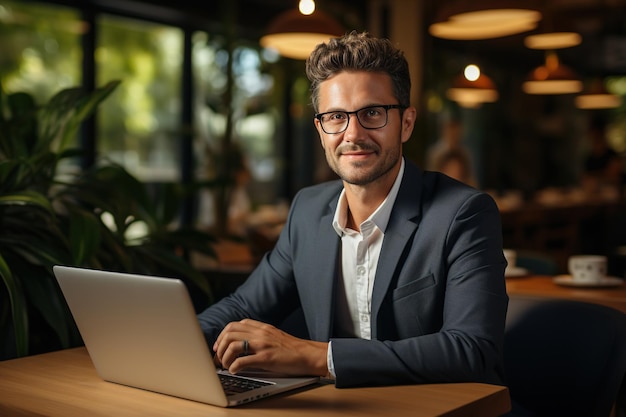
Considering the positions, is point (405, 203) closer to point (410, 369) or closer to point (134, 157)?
point (410, 369)

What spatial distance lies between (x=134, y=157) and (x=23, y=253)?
231 inches

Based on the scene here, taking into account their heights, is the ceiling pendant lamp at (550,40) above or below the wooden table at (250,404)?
above

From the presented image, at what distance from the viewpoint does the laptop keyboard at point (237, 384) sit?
5.59 ft

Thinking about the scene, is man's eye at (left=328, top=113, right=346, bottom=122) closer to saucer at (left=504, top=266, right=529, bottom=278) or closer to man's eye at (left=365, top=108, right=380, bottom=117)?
man's eye at (left=365, top=108, right=380, bottom=117)

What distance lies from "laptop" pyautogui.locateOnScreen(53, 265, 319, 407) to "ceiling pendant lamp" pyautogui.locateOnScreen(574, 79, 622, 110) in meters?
12.1

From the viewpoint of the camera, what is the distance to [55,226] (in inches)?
103

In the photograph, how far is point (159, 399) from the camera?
167 cm

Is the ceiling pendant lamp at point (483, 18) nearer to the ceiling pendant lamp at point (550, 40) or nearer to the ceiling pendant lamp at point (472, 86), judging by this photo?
the ceiling pendant lamp at point (472, 86)

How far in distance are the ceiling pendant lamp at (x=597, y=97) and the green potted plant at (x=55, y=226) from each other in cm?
1098

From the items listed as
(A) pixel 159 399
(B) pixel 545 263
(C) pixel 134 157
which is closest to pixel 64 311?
(A) pixel 159 399

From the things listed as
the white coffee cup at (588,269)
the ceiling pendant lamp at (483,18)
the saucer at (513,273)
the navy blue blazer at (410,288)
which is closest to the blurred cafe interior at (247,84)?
the ceiling pendant lamp at (483,18)

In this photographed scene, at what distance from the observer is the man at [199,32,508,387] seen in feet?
5.98

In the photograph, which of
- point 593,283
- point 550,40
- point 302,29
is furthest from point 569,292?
point 550,40

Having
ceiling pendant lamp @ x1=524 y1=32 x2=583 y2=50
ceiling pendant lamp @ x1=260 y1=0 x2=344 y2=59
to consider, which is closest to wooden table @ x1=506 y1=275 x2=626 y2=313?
ceiling pendant lamp @ x1=260 y1=0 x2=344 y2=59
